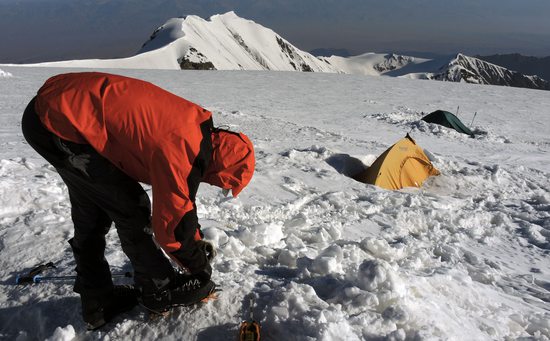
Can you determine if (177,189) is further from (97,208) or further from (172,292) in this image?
(172,292)

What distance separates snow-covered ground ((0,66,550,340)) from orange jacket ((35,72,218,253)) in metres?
1.00

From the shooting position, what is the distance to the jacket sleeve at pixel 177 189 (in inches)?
93.7

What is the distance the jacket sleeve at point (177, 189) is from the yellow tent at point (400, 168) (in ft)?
18.1

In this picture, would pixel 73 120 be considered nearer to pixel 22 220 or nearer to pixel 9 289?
pixel 9 289

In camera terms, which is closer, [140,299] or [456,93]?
[140,299]

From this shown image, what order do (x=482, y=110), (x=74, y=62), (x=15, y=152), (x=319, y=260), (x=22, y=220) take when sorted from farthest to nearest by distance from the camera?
A: (x=74, y=62), (x=482, y=110), (x=15, y=152), (x=22, y=220), (x=319, y=260)

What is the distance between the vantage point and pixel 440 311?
315 centimetres

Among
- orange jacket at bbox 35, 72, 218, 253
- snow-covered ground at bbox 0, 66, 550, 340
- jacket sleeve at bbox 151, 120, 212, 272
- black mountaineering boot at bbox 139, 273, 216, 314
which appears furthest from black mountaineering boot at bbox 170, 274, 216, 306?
orange jacket at bbox 35, 72, 218, 253

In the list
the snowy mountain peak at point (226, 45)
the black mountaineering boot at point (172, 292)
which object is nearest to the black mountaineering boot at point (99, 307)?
the black mountaineering boot at point (172, 292)

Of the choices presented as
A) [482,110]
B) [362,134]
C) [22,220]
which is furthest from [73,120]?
[482,110]

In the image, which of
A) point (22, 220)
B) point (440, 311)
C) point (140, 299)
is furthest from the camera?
point (22, 220)

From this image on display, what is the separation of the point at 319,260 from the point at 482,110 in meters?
17.8

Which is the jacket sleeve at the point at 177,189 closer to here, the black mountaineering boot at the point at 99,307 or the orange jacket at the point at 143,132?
the orange jacket at the point at 143,132

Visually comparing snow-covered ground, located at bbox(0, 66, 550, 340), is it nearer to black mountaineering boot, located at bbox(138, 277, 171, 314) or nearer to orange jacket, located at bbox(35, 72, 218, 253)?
black mountaineering boot, located at bbox(138, 277, 171, 314)
